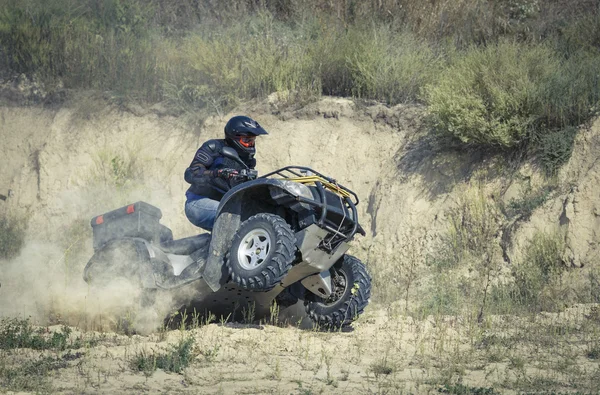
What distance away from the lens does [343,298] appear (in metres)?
10.1

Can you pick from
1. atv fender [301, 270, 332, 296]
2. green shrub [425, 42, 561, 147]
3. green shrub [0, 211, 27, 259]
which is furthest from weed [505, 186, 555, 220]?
green shrub [0, 211, 27, 259]

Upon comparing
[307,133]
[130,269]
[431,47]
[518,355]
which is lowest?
[518,355]

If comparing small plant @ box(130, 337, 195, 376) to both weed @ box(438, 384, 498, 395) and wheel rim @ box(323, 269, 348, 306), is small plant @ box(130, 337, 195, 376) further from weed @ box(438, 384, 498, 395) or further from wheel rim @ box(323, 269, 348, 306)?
weed @ box(438, 384, 498, 395)

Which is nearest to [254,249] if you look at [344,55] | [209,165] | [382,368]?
[209,165]

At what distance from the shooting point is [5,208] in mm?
17766

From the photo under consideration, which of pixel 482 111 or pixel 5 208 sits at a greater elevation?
pixel 482 111

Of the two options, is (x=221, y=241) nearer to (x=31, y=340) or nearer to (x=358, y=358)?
(x=358, y=358)

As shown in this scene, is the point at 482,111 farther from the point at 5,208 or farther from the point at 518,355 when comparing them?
the point at 5,208

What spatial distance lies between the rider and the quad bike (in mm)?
251

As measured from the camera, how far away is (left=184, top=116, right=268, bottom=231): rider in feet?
33.8

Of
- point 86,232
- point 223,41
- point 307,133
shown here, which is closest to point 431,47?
point 307,133

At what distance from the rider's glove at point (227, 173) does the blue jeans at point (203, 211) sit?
16.5 inches

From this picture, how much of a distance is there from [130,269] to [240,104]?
6.89 meters

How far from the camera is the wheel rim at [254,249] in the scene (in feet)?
30.4
